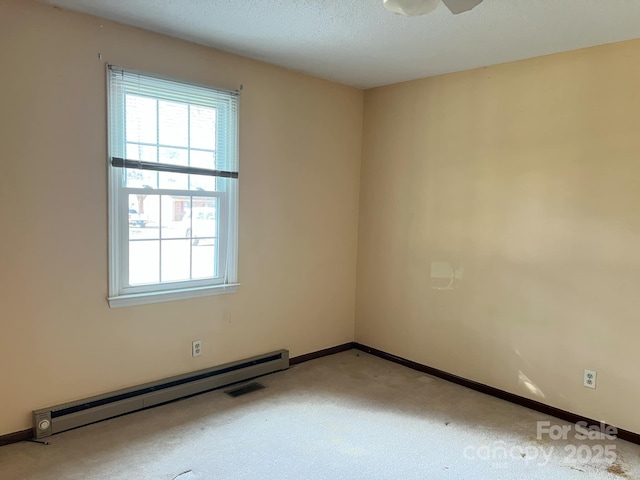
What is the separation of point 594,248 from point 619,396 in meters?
0.93

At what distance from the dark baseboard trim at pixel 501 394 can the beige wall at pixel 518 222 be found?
0.16 ft

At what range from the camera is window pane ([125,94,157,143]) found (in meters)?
2.79

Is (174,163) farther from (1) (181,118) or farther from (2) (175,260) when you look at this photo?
(2) (175,260)

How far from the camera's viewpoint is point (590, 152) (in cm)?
282

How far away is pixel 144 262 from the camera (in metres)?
2.95

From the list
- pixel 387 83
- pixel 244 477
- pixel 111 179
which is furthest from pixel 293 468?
pixel 387 83

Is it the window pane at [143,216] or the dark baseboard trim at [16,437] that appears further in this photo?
the window pane at [143,216]

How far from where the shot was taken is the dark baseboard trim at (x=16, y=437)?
2461 mm

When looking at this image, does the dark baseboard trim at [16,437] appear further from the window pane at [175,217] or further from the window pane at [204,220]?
the window pane at [204,220]

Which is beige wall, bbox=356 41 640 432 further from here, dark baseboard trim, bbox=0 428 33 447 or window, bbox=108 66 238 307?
dark baseboard trim, bbox=0 428 33 447

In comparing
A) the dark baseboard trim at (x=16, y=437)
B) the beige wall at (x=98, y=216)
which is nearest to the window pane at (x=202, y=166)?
the beige wall at (x=98, y=216)

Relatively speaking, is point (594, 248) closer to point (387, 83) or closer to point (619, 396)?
point (619, 396)

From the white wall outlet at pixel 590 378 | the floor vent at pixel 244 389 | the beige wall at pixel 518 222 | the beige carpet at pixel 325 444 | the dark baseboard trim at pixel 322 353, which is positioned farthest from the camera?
the dark baseboard trim at pixel 322 353

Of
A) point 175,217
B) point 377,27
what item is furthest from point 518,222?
point 175,217
